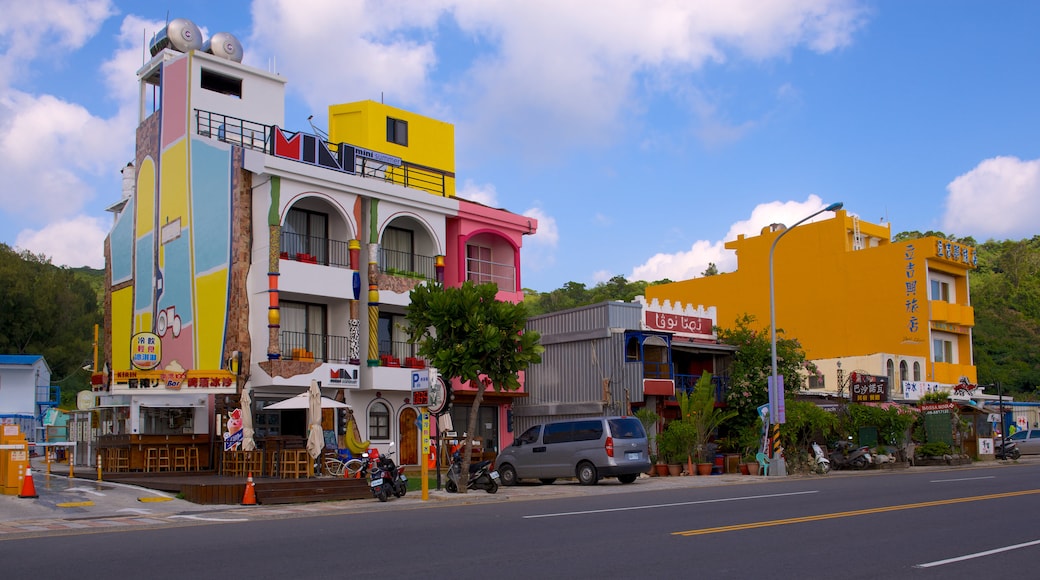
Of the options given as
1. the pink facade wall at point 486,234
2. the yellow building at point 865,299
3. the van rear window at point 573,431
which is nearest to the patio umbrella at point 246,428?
the van rear window at point 573,431

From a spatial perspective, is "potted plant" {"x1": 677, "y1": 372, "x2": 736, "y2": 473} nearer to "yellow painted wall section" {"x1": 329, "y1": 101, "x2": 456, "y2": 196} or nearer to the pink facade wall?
the pink facade wall

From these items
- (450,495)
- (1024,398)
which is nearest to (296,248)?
(450,495)

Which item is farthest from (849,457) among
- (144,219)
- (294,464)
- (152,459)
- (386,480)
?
(144,219)

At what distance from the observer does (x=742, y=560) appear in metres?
9.98

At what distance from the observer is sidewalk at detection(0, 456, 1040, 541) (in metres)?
15.6

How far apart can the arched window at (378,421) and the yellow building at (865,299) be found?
2068 centimetres

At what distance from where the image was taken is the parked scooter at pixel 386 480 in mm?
19766

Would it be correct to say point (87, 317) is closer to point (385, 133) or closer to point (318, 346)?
point (385, 133)

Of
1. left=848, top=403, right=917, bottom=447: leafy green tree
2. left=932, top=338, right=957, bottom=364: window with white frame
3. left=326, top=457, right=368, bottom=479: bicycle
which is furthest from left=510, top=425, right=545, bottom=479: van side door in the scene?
left=932, top=338, right=957, bottom=364: window with white frame

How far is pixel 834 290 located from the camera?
49188mm

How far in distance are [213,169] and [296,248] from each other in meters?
3.52

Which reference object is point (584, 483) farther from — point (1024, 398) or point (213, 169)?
point (1024, 398)

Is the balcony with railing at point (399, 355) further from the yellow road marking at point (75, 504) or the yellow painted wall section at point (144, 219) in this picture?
the yellow road marking at point (75, 504)

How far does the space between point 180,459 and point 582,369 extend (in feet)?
45.0
